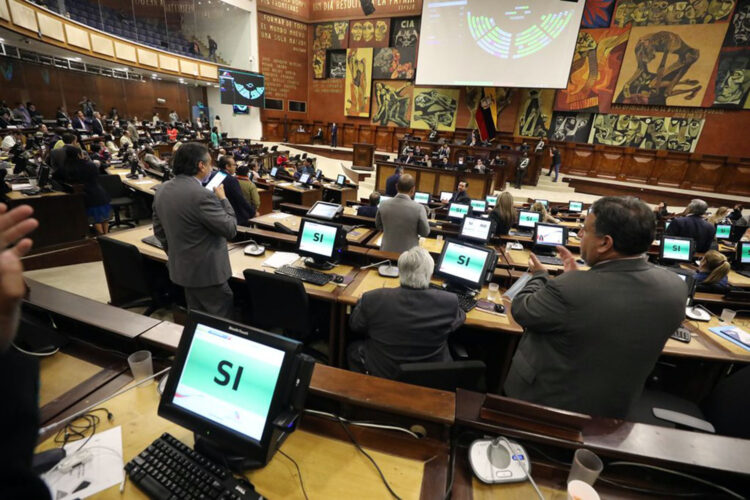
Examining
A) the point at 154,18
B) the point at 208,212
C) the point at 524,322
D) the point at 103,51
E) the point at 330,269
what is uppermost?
the point at 154,18

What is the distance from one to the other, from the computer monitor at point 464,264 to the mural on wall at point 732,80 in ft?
44.4

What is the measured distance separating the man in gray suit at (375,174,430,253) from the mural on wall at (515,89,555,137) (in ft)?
39.2

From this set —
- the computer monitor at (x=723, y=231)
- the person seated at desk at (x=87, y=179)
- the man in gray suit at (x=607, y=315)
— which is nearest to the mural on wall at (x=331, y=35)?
the person seated at desk at (x=87, y=179)

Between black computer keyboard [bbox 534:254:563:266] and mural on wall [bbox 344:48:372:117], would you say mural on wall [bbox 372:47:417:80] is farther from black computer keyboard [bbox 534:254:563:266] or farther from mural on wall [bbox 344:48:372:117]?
black computer keyboard [bbox 534:254:563:266]

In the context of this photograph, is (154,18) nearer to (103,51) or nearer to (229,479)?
(103,51)

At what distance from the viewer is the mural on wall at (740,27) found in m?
10.3

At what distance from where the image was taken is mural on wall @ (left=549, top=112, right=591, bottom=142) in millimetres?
12688

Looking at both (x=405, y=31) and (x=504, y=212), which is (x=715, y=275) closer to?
(x=504, y=212)

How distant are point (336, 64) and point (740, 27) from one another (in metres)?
14.5

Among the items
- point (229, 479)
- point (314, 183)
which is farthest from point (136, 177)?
point (229, 479)

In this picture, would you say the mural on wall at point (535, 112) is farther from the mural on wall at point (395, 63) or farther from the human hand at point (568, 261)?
the human hand at point (568, 261)

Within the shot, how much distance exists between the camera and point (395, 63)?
15.2 m

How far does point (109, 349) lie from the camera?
1741mm

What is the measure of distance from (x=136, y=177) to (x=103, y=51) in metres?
7.08
